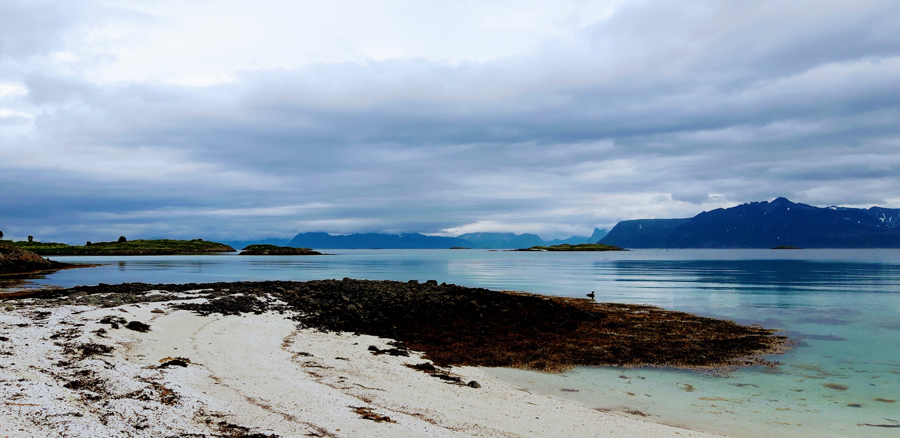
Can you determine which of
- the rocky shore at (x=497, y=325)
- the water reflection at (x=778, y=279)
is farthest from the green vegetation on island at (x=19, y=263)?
the water reflection at (x=778, y=279)

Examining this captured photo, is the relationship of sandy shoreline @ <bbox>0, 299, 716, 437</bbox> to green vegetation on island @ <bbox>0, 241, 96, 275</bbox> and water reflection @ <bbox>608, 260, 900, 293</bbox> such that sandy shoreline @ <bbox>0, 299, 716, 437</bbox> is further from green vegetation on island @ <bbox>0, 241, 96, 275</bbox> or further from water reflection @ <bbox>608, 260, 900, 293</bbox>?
green vegetation on island @ <bbox>0, 241, 96, 275</bbox>

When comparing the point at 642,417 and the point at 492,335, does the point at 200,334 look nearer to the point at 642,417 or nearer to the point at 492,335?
the point at 492,335

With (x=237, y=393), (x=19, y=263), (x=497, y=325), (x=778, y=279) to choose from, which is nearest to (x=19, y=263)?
(x=19, y=263)

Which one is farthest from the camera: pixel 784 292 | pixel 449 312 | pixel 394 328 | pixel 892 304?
pixel 784 292

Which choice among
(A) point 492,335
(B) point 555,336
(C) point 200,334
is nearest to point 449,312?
(A) point 492,335

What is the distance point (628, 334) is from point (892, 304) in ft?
106

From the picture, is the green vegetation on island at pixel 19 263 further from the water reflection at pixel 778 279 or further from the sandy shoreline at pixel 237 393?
the water reflection at pixel 778 279

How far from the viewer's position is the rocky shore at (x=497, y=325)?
728 inches

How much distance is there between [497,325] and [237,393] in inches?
647

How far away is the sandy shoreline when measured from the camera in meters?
7.82

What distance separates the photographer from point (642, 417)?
38.3ft

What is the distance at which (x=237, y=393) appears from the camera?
1019cm

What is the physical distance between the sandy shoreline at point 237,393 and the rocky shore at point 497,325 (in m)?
3.92

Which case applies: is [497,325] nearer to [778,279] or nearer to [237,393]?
[237,393]
